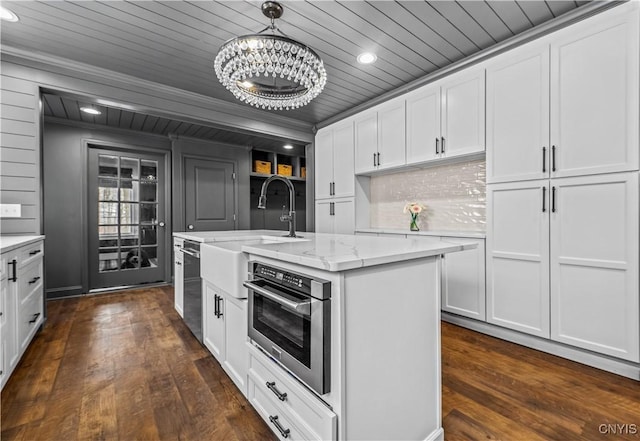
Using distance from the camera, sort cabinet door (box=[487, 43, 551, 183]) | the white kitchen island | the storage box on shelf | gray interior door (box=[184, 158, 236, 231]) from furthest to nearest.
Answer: gray interior door (box=[184, 158, 236, 231])
cabinet door (box=[487, 43, 551, 183])
the storage box on shelf
the white kitchen island

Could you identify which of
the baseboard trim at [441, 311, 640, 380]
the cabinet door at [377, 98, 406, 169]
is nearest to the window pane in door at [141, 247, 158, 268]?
the cabinet door at [377, 98, 406, 169]

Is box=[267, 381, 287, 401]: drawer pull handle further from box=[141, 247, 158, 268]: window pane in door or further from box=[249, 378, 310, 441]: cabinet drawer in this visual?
box=[141, 247, 158, 268]: window pane in door

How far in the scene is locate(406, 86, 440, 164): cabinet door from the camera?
9.93 ft

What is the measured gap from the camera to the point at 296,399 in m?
1.24

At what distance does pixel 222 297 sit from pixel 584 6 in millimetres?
3168

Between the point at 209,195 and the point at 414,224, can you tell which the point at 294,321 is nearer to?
the point at 414,224

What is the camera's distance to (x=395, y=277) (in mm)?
1202

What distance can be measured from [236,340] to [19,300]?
1615 mm

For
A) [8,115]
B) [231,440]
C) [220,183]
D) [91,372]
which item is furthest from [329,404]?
[220,183]

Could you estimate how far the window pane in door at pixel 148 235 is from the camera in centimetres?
461

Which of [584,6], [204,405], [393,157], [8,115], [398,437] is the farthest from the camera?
[393,157]

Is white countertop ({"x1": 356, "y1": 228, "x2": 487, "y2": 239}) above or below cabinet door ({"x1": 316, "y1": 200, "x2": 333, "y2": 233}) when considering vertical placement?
below

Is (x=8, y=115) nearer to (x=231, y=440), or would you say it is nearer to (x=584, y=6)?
(x=231, y=440)

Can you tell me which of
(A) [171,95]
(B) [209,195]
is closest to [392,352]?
(A) [171,95]
